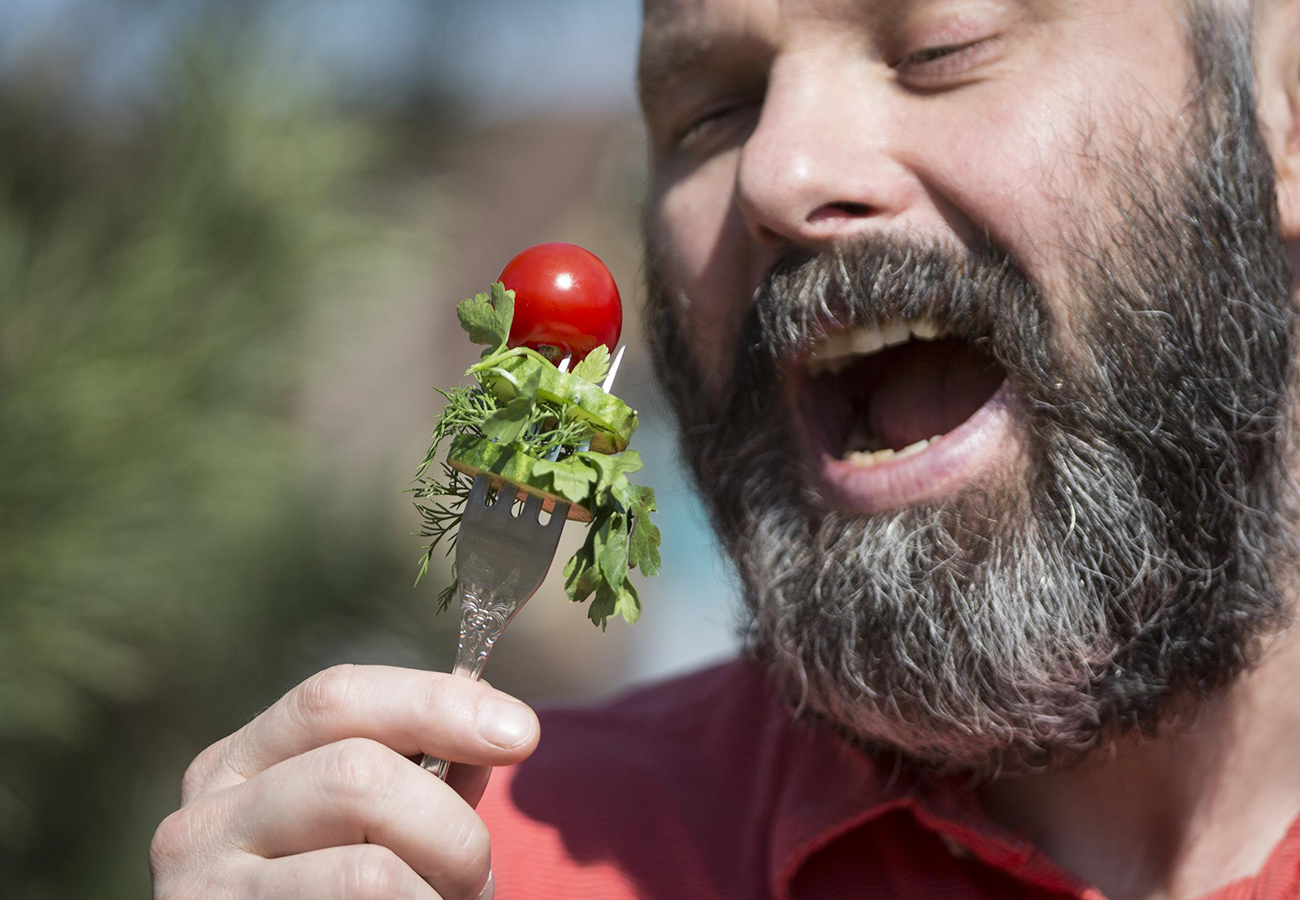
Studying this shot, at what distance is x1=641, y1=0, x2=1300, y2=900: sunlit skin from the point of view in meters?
1.42

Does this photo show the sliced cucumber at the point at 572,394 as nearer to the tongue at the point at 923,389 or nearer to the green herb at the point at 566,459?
the green herb at the point at 566,459

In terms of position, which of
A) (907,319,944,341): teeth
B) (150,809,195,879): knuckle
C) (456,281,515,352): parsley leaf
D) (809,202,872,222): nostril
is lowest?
(150,809,195,879): knuckle

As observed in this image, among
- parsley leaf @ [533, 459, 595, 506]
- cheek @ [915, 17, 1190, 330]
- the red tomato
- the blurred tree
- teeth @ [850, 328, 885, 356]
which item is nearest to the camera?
parsley leaf @ [533, 459, 595, 506]

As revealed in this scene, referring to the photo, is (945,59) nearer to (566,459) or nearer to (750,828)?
(566,459)

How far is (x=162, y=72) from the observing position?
349 centimetres

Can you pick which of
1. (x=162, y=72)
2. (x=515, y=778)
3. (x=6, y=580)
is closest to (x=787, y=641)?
(x=515, y=778)

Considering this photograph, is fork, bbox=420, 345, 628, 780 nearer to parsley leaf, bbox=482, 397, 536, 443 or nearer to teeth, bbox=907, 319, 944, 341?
parsley leaf, bbox=482, 397, 536, 443

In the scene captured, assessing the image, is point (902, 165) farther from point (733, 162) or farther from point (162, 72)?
point (162, 72)

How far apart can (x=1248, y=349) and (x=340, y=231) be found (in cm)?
290

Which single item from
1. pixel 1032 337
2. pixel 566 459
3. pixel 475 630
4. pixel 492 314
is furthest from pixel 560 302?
pixel 1032 337

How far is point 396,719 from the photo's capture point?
1076 mm

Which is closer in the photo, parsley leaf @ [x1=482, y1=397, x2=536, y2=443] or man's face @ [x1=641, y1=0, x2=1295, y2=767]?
parsley leaf @ [x1=482, y1=397, x2=536, y2=443]

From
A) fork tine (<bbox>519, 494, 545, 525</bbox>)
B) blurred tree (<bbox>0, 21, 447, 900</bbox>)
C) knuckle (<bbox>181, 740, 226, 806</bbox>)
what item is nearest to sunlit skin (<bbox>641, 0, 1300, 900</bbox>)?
fork tine (<bbox>519, 494, 545, 525</bbox>)

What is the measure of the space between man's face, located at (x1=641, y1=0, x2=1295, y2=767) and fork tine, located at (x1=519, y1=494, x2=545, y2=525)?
570 millimetres
